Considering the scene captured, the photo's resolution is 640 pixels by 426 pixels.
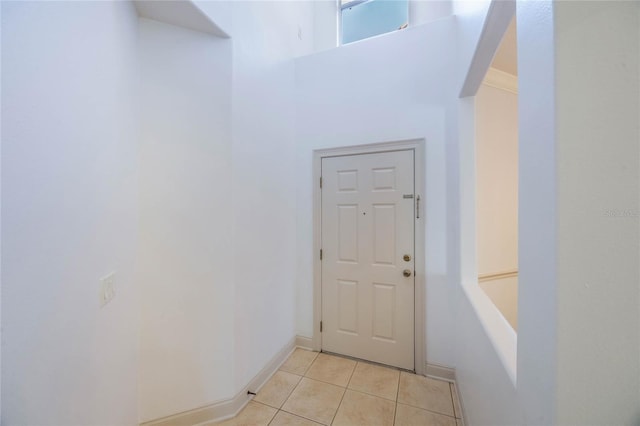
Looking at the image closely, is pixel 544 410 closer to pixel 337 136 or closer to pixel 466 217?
pixel 466 217

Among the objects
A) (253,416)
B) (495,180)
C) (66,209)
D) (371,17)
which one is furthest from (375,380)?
(371,17)

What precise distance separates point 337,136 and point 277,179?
2.40 feet

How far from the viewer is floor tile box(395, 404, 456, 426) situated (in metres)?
1.54

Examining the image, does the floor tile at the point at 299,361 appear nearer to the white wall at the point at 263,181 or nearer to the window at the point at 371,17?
the white wall at the point at 263,181

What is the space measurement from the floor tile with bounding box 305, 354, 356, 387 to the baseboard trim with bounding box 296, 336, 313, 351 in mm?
137

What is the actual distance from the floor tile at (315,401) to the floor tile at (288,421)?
0.10 ft

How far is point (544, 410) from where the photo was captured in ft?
1.86

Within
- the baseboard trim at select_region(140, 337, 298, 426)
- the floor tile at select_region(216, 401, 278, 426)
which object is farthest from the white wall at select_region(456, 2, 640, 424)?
the baseboard trim at select_region(140, 337, 298, 426)

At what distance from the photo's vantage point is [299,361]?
7.16ft

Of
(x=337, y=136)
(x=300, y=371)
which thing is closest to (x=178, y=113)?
(x=337, y=136)

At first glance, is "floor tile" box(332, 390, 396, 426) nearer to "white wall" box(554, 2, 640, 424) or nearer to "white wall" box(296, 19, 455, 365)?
"white wall" box(296, 19, 455, 365)

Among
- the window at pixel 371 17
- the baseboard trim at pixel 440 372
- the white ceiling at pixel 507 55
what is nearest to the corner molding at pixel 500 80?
the white ceiling at pixel 507 55

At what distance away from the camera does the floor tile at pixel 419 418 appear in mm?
1540

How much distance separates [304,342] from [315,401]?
67 cm
